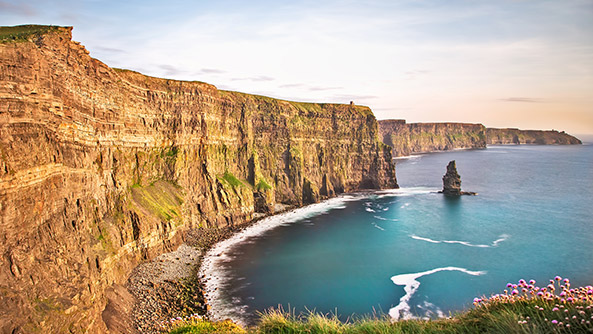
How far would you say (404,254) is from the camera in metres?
57.8

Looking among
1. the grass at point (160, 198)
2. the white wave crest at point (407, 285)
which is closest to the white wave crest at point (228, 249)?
the grass at point (160, 198)

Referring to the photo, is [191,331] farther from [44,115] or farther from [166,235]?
[166,235]

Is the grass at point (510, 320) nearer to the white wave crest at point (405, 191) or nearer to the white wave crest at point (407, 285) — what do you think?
the white wave crest at point (407, 285)

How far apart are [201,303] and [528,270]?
4272 cm

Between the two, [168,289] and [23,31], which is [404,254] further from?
[23,31]

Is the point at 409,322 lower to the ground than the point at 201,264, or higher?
higher

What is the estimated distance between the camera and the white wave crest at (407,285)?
38.6m

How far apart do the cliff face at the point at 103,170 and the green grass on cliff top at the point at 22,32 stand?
16.9 inches

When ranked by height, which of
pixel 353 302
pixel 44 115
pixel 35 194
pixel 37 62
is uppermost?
pixel 37 62

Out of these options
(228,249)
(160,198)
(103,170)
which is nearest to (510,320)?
(103,170)

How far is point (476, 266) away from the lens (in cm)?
5147

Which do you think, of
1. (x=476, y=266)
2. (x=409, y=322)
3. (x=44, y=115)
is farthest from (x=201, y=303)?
(x=476, y=266)

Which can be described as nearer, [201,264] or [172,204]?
[201,264]

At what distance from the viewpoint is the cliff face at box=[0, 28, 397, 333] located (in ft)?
85.9
